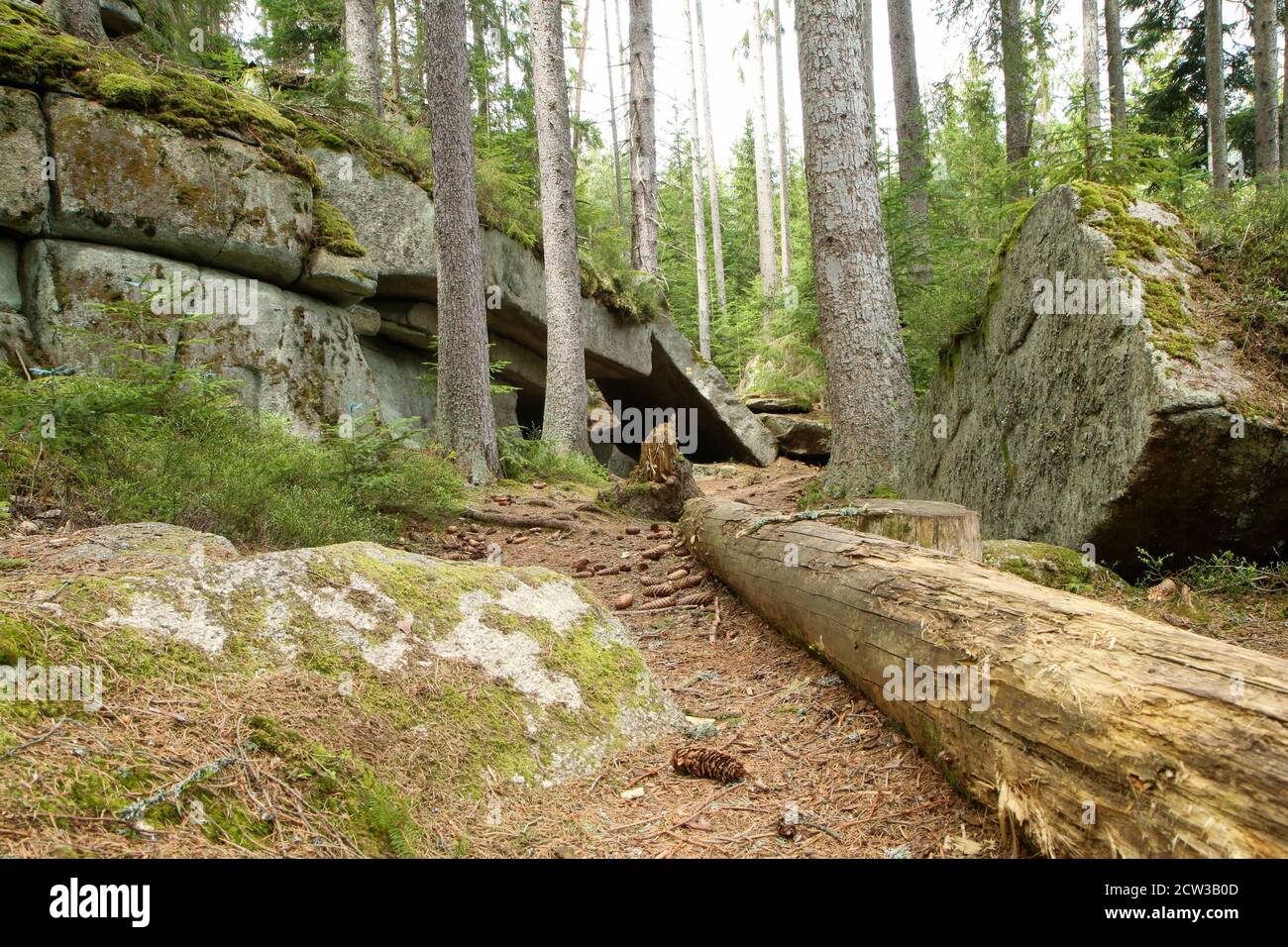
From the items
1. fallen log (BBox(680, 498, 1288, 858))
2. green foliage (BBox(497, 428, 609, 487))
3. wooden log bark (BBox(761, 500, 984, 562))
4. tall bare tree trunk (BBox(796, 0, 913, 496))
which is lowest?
fallen log (BBox(680, 498, 1288, 858))

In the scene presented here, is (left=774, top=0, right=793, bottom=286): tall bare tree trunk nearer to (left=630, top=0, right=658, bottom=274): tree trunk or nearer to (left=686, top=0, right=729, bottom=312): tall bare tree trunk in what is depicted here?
(left=686, top=0, right=729, bottom=312): tall bare tree trunk

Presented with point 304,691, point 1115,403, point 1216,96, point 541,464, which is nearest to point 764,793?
point 304,691

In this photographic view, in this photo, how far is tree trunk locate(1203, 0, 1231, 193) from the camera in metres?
14.2

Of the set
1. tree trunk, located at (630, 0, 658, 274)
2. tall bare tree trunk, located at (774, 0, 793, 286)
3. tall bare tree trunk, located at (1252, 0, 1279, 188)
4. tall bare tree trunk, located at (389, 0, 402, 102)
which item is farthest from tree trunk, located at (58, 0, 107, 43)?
tall bare tree trunk, located at (774, 0, 793, 286)

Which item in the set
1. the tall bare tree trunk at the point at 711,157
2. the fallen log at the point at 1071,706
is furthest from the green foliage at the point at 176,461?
the tall bare tree trunk at the point at 711,157

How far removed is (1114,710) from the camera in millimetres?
2146

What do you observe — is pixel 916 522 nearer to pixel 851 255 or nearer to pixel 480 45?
pixel 851 255

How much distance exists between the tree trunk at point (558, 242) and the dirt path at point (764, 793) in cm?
796

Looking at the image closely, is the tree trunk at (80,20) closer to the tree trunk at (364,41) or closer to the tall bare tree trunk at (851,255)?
the tree trunk at (364,41)

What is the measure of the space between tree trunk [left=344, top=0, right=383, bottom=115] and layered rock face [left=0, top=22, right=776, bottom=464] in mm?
3316

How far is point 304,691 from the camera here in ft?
8.29

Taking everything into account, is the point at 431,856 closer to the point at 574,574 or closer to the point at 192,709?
the point at 192,709

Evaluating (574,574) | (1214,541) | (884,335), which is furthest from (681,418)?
(1214,541)

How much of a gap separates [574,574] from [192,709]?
14.8ft
